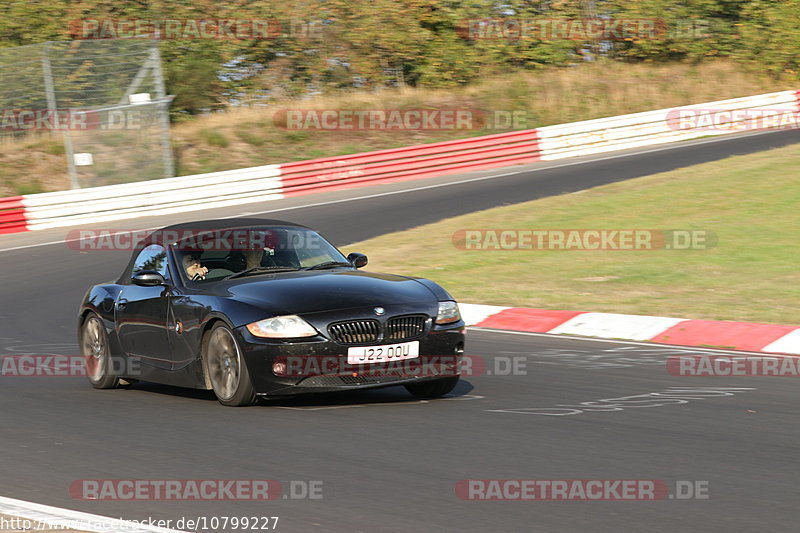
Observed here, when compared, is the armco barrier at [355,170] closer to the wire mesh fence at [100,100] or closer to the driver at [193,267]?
the wire mesh fence at [100,100]

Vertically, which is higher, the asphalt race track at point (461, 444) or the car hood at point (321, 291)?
the car hood at point (321, 291)

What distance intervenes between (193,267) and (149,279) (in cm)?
35

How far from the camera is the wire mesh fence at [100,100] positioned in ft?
77.3

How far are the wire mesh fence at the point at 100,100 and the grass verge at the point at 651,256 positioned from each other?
8134mm

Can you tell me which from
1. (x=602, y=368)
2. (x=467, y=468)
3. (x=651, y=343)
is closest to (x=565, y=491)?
(x=467, y=468)

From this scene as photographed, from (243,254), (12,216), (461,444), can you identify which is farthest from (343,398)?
(12,216)

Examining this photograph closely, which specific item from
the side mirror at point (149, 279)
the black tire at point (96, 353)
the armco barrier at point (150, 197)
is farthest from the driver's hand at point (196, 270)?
the armco barrier at point (150, 197)

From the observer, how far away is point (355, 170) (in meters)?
26.9

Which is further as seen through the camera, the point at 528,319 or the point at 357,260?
the point at 528,319

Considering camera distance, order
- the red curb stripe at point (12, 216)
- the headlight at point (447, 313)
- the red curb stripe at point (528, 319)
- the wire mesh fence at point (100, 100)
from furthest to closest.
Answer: the wire mesh fence at point (100, 100)
the red curb stripe at point (12, 216)
the red curb stripe at point (528, 319)
the headlight at point (447, 313)

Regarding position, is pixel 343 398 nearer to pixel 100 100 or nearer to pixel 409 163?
pixel 100 100

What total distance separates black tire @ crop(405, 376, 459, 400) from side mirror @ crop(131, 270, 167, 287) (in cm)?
211

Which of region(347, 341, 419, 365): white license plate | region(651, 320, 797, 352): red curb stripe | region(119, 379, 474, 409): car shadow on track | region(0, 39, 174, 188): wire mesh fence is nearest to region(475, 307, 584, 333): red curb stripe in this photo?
region(651, 320, 797, 352): red curb stripe

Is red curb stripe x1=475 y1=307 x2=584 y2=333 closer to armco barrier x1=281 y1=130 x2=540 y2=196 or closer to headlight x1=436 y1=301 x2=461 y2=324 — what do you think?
headlight x1=436 y1=301 x2=461 y2=324
